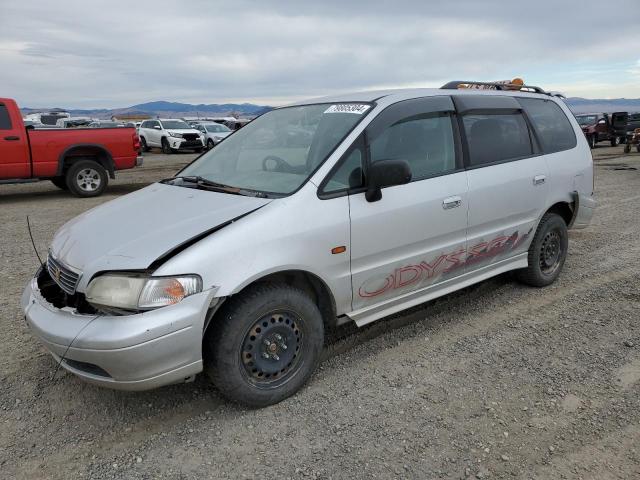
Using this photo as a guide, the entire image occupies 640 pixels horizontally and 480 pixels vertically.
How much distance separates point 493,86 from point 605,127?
69.0 feet

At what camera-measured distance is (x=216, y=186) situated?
347 centimetres

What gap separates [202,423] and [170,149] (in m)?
22.5

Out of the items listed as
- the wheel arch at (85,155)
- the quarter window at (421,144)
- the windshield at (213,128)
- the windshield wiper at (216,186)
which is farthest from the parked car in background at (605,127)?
the windshield wiper at (216,186)

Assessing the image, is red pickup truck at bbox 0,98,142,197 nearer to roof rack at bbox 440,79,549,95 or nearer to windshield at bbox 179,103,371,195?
windshield at bbox 179,103,371,195

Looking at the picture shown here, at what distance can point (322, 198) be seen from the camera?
10.2 feet

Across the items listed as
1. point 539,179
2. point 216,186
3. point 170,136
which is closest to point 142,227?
point 216,186

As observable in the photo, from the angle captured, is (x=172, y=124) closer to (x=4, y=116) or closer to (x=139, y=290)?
(x=4, y=116)

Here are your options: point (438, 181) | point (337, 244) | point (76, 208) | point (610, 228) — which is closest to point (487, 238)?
point (438, 181)

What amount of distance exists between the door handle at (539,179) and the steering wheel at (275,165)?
2.31 m

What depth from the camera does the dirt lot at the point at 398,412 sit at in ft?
8.38

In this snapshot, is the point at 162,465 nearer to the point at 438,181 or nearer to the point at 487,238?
the point at 438,181

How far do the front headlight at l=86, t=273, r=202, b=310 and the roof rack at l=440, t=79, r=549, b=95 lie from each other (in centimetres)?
280

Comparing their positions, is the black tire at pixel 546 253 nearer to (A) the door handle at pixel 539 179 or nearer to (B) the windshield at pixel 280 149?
(A) the door handle at pixel 539 179

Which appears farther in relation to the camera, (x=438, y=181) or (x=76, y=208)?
(x=76, y=208)
